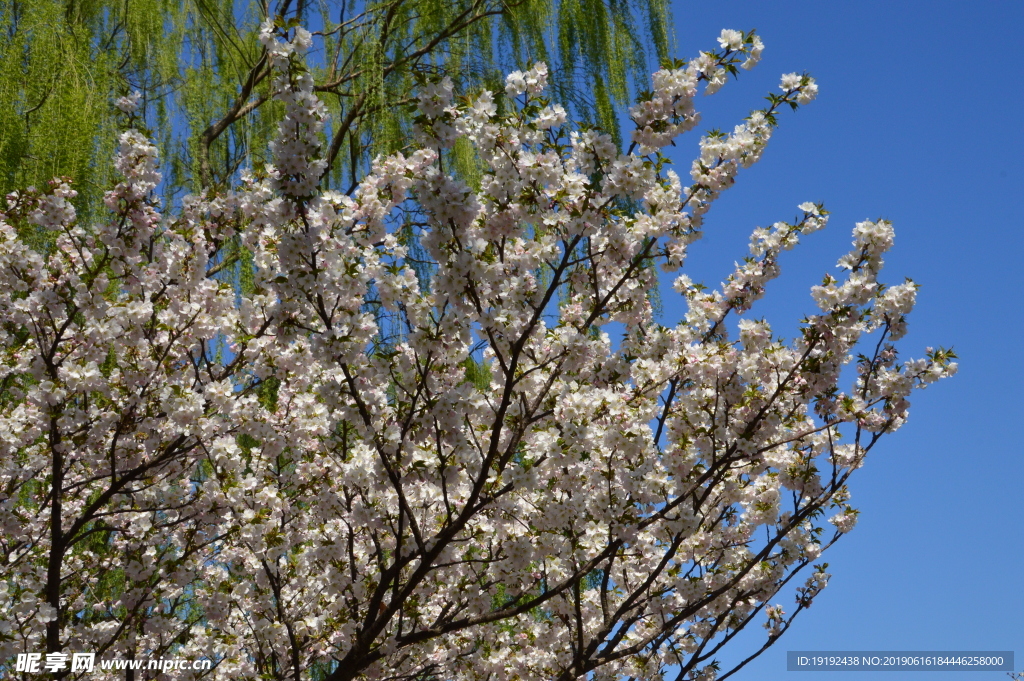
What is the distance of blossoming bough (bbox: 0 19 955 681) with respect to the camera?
285 cm

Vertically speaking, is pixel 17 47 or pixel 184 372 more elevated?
pixel 17 47

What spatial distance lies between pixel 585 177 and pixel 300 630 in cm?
260

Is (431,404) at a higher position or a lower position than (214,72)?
lower

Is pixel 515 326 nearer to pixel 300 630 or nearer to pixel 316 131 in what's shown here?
pixel 316 131

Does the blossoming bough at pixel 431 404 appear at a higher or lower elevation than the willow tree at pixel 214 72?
lower

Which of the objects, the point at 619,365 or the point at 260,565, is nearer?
the point at 619,365

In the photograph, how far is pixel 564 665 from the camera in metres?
4.06

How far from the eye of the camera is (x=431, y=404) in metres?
2.85

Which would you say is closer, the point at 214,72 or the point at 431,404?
the point at 431,404

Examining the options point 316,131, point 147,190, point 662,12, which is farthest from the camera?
point 662,12

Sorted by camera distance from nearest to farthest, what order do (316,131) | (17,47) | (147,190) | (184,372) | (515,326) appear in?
1. (316,131)
2. (515,326)
3. (147,190)
4. (184,372)
5. (17,47)

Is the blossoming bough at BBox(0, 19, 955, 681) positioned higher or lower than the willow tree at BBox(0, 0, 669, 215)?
lower

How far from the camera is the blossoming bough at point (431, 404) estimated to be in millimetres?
2854

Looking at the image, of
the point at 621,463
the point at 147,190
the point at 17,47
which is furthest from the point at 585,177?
the point at 17,47
